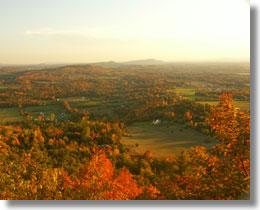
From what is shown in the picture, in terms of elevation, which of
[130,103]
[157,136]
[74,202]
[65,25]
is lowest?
[74,202]

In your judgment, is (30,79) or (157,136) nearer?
(157,136)

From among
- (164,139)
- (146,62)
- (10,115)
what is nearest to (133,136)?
(164,139)

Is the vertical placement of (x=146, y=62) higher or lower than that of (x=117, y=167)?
higher

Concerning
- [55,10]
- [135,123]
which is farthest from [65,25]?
[135,123]

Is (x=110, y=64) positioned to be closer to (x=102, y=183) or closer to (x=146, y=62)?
(x=146, y=62)

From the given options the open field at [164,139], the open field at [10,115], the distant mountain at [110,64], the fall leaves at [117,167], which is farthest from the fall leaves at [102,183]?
the distant mountain at [110,64]

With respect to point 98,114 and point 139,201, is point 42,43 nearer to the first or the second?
point 98,114

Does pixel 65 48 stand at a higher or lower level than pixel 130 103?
higher

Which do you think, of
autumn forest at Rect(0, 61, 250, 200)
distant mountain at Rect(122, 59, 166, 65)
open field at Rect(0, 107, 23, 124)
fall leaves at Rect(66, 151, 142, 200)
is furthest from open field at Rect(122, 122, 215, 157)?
open field at Rect(0, 107, 23, 124)

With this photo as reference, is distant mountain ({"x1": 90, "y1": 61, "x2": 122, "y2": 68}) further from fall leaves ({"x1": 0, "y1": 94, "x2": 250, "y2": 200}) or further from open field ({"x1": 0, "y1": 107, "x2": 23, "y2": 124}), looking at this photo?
open field ({"x1": 0, "y1": 107, "x2": 23, "y2": 124})
